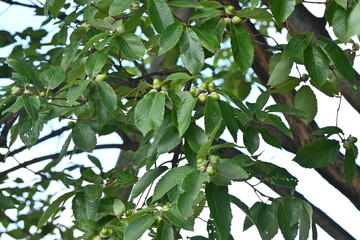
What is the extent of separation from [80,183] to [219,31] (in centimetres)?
58

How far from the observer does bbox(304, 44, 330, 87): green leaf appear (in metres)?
1.48

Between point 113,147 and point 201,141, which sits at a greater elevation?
point 113,147

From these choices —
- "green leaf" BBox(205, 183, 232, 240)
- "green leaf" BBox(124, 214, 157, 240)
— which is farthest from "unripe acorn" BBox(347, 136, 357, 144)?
"green leaf" BBox(124, 214, 157, 240)

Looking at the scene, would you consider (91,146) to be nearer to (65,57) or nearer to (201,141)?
(65,57)

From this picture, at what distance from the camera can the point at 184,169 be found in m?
1.34

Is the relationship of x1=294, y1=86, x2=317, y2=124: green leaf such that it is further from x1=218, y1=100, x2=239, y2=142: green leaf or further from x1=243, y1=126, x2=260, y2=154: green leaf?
x1=218, y1=100, x2=239, y2=142: green leaf

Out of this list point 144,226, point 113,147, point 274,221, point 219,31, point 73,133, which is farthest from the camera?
point 113,147

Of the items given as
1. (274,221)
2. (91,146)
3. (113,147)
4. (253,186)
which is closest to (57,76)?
(91,146)

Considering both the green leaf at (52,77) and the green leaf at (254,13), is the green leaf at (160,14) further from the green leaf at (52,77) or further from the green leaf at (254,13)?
the green leaf at (52,77)

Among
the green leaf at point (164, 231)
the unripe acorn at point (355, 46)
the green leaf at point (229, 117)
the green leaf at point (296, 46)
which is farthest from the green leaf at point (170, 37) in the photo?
the unripe acorn at point (355, 46)

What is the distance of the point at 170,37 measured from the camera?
1383 millimetres

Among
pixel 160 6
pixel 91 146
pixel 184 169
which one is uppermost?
pixel 160 6

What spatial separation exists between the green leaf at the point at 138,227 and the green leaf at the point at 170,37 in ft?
1.17

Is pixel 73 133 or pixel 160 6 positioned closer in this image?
pixel 160 6
